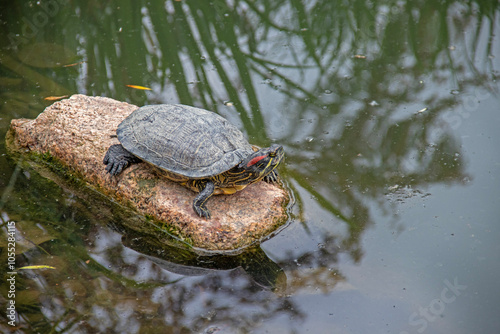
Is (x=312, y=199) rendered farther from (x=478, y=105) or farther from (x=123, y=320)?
(x=478, y=105)

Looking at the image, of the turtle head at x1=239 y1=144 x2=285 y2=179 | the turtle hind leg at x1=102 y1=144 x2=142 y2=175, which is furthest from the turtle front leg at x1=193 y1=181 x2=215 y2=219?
the turtle hind leg at x1=102 y1=144 x2=142 y2=175

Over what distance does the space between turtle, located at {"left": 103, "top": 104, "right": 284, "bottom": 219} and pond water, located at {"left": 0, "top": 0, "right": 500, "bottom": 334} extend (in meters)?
0.65

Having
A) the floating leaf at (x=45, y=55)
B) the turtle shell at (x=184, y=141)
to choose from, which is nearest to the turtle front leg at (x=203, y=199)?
the turtle shell at (x=184, y=141)

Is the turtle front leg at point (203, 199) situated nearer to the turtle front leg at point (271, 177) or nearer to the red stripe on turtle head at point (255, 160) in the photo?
the red stripe on turtle head at point (255, 160)

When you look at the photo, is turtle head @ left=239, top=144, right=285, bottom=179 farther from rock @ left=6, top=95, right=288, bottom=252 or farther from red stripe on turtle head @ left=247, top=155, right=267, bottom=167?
rock @ left=6, top=95, right=288, bottom=252

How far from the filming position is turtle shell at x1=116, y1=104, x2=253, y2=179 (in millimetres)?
4180

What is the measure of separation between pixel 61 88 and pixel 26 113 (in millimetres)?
663

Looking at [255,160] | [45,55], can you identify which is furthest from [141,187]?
[45,55]

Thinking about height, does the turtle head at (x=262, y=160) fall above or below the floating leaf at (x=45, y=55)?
below

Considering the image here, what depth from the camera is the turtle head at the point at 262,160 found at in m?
4.04

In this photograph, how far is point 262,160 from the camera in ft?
13.3

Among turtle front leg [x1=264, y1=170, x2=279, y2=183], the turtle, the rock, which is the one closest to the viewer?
the turtle

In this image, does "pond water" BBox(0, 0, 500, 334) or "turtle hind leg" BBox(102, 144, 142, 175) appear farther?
"turtle hind leg" BBox(102, 144, 142, 175)

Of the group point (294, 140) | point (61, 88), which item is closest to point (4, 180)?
point (61, 88)
